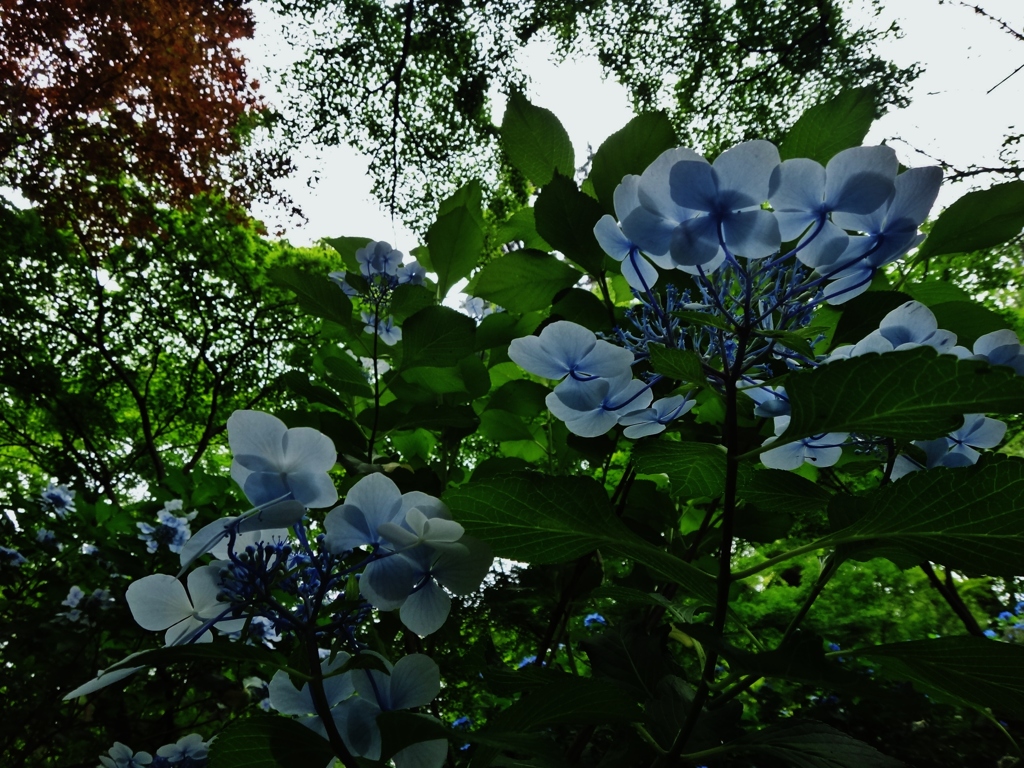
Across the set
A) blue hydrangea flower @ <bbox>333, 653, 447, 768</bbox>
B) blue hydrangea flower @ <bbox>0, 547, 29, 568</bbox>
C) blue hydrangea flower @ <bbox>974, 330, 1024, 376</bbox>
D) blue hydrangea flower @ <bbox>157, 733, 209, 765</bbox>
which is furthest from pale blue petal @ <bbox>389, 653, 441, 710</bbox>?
blue hydrangea flower @ <bbox>0, 547, 29, 568</bbox>

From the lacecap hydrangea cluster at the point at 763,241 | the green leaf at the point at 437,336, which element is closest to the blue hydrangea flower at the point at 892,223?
the lacecap hydrangea cluster at the point at 763,241

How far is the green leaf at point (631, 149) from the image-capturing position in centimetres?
62

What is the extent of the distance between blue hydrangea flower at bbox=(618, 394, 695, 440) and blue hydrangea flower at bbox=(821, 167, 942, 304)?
17 centimetres

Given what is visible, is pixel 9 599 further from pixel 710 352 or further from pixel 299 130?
pixel 299 130

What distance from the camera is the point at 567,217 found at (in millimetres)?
645

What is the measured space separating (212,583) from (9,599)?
2.95m

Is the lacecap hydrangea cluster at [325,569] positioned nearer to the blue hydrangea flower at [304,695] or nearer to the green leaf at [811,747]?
the blue hydrangea flower at [304,695]

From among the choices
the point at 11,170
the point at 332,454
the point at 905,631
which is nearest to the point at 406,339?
the point at 332,454

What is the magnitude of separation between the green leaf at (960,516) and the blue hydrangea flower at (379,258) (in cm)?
76

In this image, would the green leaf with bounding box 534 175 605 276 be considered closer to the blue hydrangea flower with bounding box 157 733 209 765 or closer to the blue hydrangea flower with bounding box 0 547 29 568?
the blue hydrangea flower with bounding box 157 733 209 765

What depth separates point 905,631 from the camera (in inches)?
75.4

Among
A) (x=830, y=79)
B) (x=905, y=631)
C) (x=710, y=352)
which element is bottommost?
(x=710, y=352)

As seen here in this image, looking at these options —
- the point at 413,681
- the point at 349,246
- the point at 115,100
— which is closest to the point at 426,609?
the point at 413,681

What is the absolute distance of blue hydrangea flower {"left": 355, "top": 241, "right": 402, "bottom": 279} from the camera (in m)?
0.99
